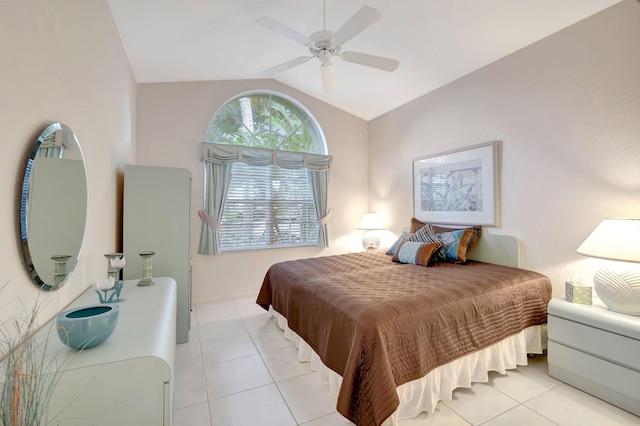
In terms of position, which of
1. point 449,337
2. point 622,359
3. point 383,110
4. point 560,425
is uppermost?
point 383,110

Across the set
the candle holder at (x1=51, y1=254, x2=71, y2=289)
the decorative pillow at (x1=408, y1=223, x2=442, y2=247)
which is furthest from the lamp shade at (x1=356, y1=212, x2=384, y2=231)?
the candle holder at (x1=51, y1=254, x2=71, y2=289)

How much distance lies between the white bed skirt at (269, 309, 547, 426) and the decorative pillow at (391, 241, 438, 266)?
949 mm

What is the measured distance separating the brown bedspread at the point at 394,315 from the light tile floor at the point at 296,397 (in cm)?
31

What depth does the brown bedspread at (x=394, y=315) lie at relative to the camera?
1.49 m

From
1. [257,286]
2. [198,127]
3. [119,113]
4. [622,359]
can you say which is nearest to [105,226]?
[119,113]

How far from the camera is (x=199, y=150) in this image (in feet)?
12.0

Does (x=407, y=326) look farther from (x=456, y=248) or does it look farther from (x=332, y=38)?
(x=332, y=38)

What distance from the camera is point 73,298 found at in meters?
1.58

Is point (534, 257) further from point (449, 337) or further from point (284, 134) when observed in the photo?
point (284, 134)

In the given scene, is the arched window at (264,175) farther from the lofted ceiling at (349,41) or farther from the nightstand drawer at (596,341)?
the nightstand drawer at (596,341)

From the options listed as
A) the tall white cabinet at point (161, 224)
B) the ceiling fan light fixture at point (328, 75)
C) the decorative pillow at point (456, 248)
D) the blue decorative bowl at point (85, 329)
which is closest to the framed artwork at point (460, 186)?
the decorative pillow at point (456, 248)

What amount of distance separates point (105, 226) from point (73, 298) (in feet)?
2.34

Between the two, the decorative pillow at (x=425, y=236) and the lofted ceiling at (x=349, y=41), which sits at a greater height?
the lofted ceiling at (x=349, y=41)

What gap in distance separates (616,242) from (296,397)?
2309mm
